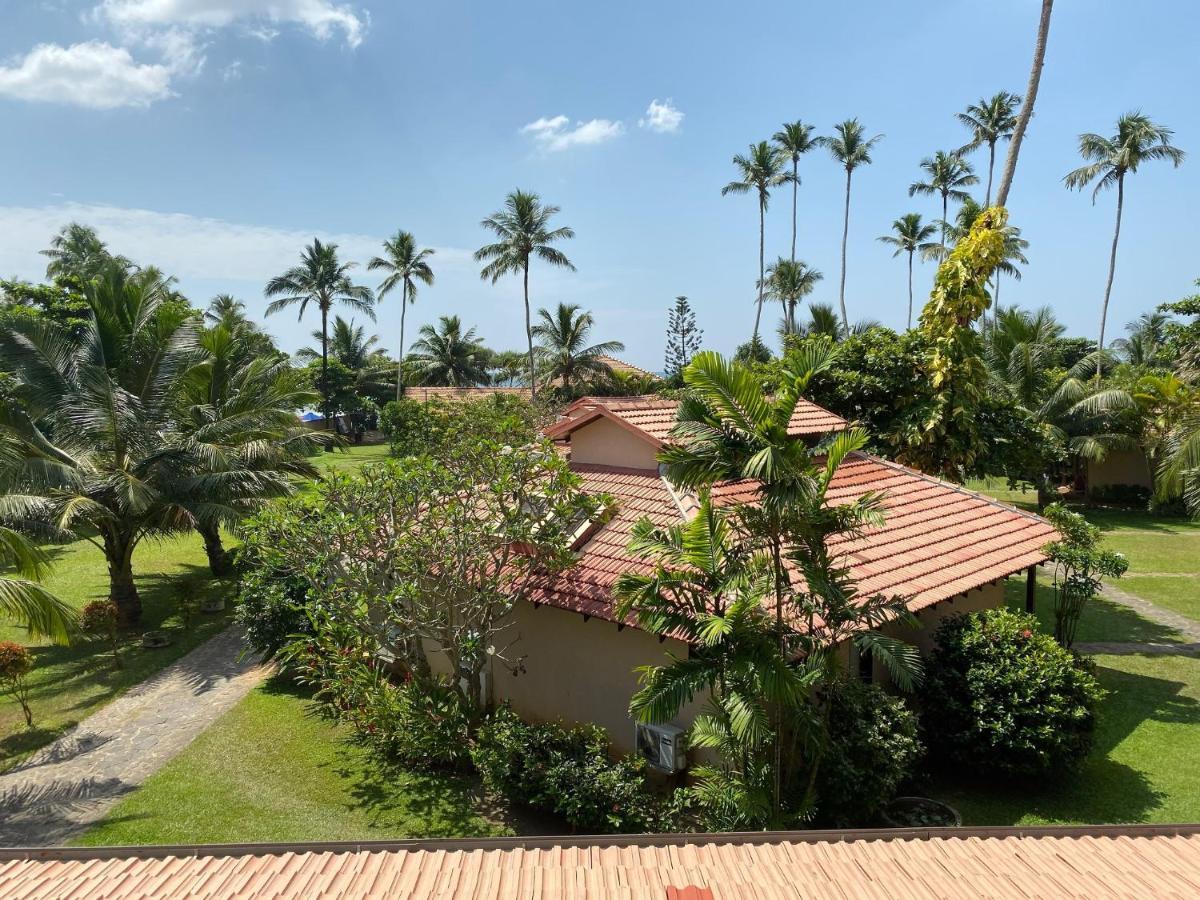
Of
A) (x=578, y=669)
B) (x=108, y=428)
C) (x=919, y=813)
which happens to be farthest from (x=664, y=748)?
(x=108, y=428)

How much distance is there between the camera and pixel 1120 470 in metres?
31.5

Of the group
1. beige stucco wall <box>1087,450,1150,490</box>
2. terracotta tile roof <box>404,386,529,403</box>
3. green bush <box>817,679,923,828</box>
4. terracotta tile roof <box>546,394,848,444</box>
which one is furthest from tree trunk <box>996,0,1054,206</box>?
terracotta tile roof <box>404,386,529,403</box>

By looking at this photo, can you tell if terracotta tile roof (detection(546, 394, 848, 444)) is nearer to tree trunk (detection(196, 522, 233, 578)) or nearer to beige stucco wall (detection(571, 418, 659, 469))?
beige stucco wall (detection(571, 418, 659, 469))

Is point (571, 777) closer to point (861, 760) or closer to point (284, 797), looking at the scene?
point (861, 760)

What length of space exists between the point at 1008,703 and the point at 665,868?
633 centimetres

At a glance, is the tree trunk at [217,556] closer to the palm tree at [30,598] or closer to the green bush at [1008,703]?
the palm tree at [30,598]

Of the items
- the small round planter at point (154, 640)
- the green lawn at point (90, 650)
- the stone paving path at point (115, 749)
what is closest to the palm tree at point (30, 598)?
the green lawn at point (90, 650)

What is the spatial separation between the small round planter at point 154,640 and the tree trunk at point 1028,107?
2100cm

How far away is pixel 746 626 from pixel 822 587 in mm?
812

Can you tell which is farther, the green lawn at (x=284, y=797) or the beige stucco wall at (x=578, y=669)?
the beige stucco wall at (x=578, y=669)

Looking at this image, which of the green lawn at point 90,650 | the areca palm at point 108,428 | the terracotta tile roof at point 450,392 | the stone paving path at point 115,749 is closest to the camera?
the stone paving path at point 115,749

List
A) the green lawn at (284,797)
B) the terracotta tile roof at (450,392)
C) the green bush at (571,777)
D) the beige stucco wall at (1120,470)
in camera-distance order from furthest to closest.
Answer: the terracotta tile roof at (450,392), the beige stucco wall at (1120,470), the green lawn at (284,797), the green bush at (571,777)

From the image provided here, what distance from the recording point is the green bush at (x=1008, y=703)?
9.34m

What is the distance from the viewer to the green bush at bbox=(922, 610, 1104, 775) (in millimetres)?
9344
